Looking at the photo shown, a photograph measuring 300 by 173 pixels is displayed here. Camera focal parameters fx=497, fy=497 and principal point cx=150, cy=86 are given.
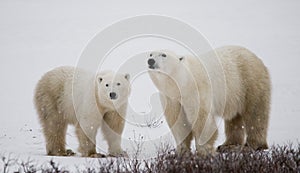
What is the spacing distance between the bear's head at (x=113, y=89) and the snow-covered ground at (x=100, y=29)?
136 centimetres

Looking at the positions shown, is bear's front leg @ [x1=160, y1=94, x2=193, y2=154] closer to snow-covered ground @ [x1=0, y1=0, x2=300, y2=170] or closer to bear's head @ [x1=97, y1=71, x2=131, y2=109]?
bear's head @ [x1=97, y1=71, x2=131, y2=109]

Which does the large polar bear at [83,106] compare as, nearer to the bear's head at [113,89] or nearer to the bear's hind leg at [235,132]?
the bear's head at [113,89]

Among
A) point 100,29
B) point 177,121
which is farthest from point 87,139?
point 100,29

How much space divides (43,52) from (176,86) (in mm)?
16794

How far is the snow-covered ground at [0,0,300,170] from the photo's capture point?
10.0 meters

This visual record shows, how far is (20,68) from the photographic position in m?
19.1

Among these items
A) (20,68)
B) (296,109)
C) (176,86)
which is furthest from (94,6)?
(176,86)

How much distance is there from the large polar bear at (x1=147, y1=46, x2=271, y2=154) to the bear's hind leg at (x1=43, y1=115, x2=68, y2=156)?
1.79 metres

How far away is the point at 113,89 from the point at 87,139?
746 mm

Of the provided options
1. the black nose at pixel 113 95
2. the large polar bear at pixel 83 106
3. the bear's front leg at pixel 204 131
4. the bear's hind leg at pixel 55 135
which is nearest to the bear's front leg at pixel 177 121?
the bear's front leg at pixel 204 131

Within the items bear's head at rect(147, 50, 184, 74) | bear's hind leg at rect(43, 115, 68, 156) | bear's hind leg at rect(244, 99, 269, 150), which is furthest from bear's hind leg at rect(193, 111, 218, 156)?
bear's hind leg at rect(43, 115, 68, 156)

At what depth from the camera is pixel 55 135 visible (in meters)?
7.15

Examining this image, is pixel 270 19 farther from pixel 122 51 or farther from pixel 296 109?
pixel 296 109

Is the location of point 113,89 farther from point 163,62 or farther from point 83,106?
point 163,62
